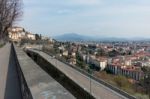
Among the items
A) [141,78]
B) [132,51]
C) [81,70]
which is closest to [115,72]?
[81,70]

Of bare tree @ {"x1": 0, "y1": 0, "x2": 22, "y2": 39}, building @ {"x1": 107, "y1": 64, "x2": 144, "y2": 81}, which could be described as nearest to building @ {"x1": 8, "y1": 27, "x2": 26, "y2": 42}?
bare tree @ {"x1": 0, "y1": 0, "x2": 22, "y2": 39}

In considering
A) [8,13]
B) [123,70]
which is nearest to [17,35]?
[8,13]

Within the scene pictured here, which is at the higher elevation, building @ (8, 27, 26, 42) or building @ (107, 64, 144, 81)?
building @ (107, 64, 144, 81)

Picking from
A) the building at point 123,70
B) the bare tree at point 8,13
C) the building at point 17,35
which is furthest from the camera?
the building at point 17,35

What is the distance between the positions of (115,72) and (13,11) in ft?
103

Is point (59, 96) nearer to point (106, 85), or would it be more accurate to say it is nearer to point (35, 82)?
point (35, 82)

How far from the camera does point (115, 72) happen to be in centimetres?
1678

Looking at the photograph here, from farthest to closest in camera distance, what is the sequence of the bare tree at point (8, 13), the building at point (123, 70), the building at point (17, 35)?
the building at point (17, 35)
the bare tree at point (8, 13)
the building at point (123, 70)

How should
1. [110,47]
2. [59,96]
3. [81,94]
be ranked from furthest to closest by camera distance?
[110,47], [81,94], [59,96]

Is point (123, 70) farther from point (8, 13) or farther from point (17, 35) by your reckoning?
point (17, 35)

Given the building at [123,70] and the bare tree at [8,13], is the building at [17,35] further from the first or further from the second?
the building at [123,70]

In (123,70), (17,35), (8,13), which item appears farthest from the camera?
(17,35)

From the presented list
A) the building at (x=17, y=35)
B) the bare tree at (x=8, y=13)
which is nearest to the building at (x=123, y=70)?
the bare tree at (x=8, y=13)

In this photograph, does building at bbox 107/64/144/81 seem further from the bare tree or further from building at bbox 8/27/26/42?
building at bbox 8/27/26/42
